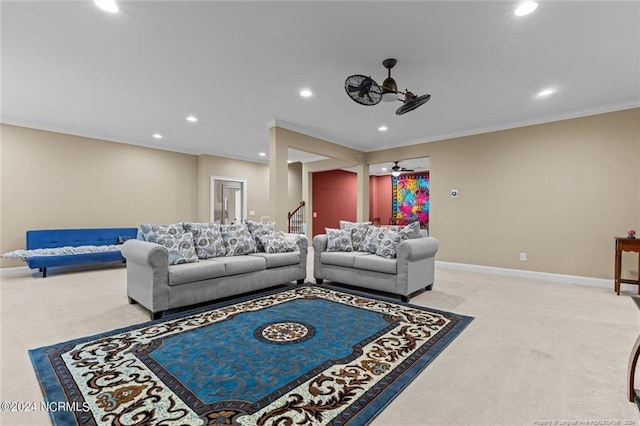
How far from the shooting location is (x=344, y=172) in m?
10.8

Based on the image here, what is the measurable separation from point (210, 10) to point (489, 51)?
103 inches

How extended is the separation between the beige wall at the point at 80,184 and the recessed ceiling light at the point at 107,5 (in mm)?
4609

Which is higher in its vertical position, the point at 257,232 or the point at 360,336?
the point at 257,232

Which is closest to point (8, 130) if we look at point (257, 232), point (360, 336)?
point (257, 232)

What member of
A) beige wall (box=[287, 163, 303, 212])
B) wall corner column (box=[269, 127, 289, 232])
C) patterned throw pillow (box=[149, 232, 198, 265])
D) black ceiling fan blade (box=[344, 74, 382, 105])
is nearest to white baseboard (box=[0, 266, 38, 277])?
patterned throw pillow (box=[149, 232, 198, 265])

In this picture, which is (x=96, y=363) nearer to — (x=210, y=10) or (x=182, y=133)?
(x=210, y=10)

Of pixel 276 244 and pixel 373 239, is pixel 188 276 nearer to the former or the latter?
pixel 276 244

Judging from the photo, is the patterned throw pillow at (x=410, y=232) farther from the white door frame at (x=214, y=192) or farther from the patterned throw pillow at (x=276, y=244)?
the white door frame at (x=214, y=192)

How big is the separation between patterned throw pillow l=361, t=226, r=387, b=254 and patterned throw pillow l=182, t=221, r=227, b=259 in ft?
6.43

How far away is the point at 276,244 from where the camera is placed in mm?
4219

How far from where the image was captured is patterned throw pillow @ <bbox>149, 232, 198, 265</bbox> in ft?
10.8

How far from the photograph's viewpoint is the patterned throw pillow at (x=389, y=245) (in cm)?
382

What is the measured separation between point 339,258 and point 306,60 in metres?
2.48

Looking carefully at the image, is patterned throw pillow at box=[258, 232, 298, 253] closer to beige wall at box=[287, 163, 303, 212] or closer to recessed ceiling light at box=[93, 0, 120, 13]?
recessed ceiling light at box=[93, 0, 120, 13]
